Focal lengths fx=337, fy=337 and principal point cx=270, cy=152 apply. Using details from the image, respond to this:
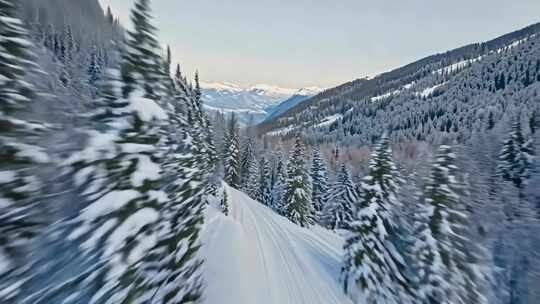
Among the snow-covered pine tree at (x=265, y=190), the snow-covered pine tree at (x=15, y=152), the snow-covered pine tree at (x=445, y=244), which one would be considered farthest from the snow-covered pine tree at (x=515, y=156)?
the snow-covered pine tree at (x=265, y=190)

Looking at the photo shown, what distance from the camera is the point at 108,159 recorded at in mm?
5293

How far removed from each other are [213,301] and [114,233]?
7328mm

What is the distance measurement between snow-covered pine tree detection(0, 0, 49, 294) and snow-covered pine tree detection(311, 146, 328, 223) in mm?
45378

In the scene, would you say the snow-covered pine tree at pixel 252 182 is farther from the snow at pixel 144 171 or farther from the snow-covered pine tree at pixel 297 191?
the snow at pixel 144 171

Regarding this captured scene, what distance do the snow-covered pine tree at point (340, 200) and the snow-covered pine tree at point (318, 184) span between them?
210 cm

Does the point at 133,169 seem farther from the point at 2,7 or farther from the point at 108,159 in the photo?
the point at 2,7

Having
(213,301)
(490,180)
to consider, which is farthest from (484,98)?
(213,301)

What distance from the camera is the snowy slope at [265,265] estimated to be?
12.9 metres

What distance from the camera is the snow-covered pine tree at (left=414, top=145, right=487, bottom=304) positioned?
13.2 metres

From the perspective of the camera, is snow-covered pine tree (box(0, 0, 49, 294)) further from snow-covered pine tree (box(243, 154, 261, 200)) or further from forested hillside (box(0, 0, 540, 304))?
snow-covered pine tree (box(243, 154, 261, 200))

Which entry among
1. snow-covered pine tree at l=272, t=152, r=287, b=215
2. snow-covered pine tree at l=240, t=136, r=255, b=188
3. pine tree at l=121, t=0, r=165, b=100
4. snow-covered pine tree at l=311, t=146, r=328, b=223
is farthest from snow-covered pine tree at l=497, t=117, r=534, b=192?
snow-covered pine tree at l=240, t=136, r=255, b=188

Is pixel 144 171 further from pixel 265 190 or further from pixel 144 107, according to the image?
pixel 265 190

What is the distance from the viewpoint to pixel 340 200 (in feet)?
146

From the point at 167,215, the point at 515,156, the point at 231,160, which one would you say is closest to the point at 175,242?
the point at 167,215
